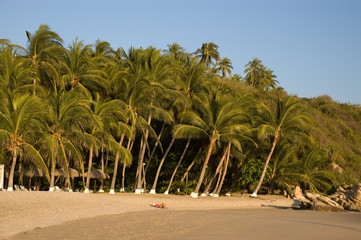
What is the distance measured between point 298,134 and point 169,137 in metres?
9.12

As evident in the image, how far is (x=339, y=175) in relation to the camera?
117 feet

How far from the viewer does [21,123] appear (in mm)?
21062

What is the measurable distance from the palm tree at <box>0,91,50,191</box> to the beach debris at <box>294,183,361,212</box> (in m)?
14.9

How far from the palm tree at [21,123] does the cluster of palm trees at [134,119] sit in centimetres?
5

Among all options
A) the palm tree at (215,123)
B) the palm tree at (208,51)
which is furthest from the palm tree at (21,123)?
the palm tree at (208,51)

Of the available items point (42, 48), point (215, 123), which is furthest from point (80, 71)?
point (215, 123)

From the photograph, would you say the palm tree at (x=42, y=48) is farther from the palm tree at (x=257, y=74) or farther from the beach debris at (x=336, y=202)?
the palm tree at (x=257, y=74)

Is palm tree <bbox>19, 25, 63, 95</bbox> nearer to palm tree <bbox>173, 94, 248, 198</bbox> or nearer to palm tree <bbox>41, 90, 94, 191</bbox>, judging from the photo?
palm tree <bbox>41, 90, 94, 191</bbox>

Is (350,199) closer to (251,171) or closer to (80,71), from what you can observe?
(251,171)

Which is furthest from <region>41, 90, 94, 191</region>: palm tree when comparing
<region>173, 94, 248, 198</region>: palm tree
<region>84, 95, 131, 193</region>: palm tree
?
<region>173, 94, 248, 198</region>: palm tree

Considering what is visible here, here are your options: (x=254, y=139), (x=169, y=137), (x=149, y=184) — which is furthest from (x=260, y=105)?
(x=149, y=184)

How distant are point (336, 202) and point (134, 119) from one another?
1381 cm

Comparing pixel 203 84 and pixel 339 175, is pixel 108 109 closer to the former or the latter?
pixel 203 84

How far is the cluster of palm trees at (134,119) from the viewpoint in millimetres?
22141
